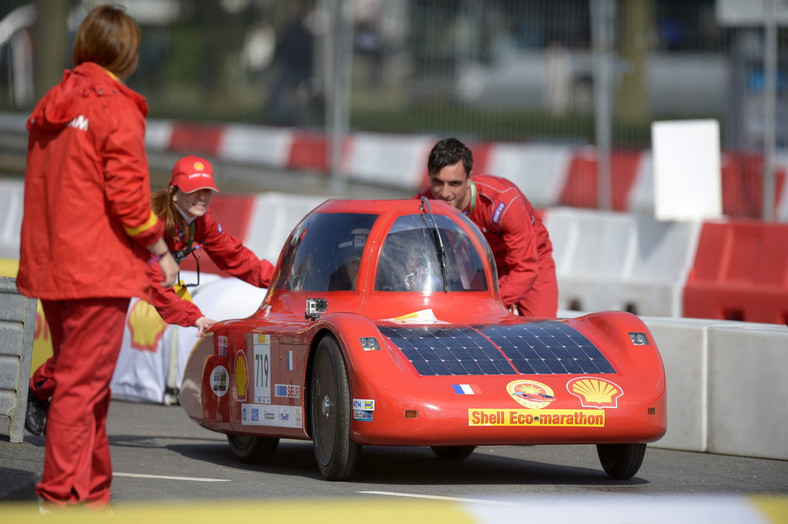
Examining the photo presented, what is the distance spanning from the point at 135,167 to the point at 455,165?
3513 mm

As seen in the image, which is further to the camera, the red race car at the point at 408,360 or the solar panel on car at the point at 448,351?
the solar panel on car at the point at 448,351

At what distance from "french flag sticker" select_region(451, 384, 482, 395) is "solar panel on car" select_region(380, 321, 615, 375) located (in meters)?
0.09

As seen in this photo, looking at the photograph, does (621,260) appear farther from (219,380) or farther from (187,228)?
(187,228)

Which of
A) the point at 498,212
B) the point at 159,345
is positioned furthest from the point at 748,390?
the point at 159,345

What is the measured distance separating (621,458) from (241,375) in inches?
82.5

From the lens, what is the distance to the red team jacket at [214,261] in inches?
343

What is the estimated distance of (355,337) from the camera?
297 inches

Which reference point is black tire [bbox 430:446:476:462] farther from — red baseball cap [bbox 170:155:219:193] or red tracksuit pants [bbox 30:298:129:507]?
red tracksuit pants [bbox 30:298:129:507]

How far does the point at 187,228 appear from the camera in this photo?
347 inches

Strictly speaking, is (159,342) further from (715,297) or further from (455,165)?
(715,297)

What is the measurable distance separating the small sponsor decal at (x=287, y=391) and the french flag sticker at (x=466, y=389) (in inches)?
39.6

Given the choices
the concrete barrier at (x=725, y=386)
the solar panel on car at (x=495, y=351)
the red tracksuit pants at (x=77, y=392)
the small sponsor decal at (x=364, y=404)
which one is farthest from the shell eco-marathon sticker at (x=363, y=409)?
the concrete barrier at (x=725, y=386)

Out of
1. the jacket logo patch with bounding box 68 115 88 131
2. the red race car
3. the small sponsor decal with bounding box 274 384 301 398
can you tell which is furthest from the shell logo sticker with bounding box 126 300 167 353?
the jacket logo patch with bounding box 68 115 88 131

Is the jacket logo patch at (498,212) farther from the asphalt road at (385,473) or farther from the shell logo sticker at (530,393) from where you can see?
the shell logo sticker at (530,393)
